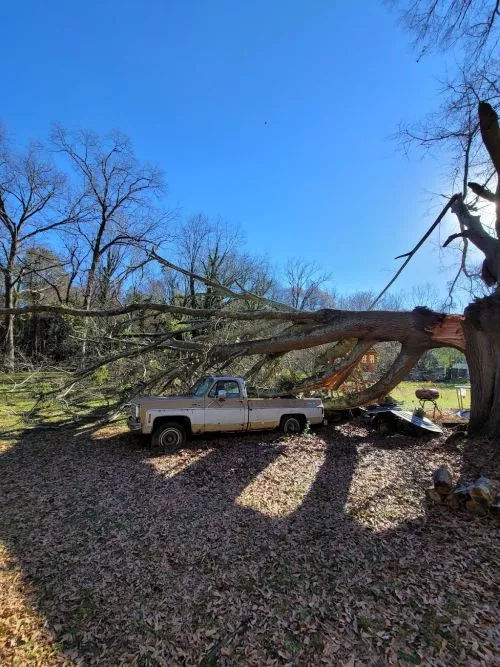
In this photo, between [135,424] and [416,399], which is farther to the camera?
[416,399]

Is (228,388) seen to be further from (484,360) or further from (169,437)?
(484,360)

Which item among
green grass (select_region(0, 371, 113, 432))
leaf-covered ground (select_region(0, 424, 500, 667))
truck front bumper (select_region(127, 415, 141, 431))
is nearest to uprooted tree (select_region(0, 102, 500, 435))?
green grass (select_region(0, 371, 113, 432))

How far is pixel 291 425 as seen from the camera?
987 cm

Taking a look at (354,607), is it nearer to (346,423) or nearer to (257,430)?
(257,430)

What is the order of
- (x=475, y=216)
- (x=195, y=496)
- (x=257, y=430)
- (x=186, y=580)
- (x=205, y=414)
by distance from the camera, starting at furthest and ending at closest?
(x=475, y=216) < (x=257, y=430) < (x=205, y=414) < (x=195, y=496) < (x=186, y=580)

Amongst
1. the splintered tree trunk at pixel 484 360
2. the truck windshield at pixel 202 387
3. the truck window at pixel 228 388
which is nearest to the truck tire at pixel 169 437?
the truck windshield at pixel 202 387

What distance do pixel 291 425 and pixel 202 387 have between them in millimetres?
2742

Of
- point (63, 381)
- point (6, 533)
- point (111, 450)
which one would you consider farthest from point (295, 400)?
point (6, 533)

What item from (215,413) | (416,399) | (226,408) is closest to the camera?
(215,413)

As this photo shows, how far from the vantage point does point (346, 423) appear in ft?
39.0

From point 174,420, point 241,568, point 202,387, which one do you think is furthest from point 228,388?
point 241,568

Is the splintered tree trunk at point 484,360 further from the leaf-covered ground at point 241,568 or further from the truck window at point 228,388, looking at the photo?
the truck window at point 228,388

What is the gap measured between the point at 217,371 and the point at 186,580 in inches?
281

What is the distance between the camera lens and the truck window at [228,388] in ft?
28.6
